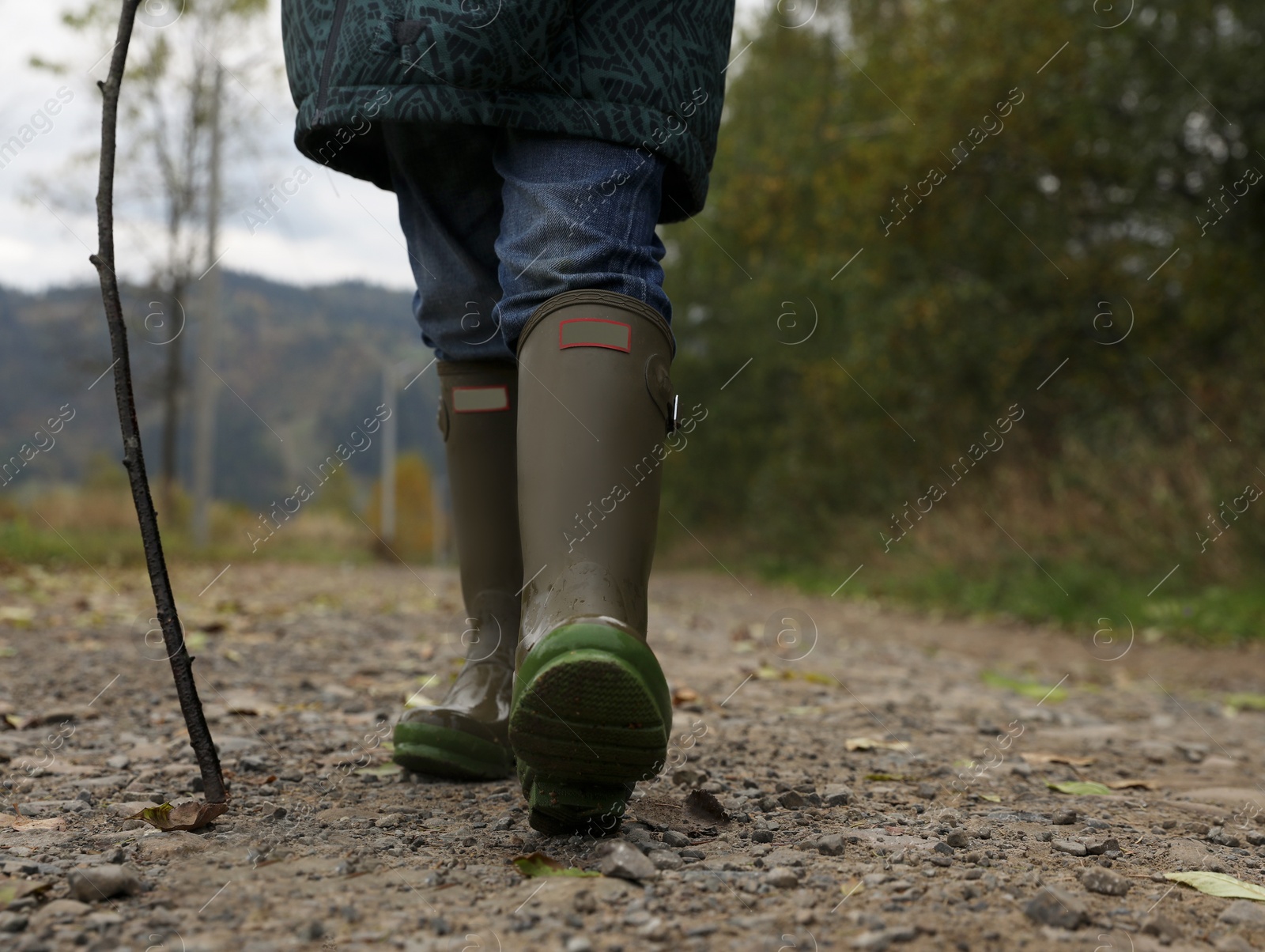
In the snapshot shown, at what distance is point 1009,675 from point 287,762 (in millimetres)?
3605

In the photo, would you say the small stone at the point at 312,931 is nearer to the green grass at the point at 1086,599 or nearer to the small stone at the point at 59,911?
the small stone at the point at 59,911

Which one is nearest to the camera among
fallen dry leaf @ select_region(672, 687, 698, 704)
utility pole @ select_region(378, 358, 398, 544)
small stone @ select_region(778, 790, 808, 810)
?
small stone @ select_region(778, 790, 808, 810)

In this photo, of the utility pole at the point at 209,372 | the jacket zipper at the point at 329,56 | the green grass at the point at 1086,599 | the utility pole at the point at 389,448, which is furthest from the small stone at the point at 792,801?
the utility pole at the point at 389,448

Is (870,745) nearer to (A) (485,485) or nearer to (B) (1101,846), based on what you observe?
(B) (1101,846)

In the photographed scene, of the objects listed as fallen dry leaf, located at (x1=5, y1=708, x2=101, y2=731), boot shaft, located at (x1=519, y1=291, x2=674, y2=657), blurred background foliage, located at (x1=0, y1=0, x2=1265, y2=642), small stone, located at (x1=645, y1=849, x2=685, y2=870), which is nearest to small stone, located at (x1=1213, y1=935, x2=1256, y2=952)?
small stone, located at (x1=645, y1=849, x2=685, y2=870)

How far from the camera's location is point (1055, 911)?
1.05 metres

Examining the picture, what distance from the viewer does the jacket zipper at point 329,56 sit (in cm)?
133

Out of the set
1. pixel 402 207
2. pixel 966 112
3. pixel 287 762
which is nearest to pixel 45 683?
pixel 287 762

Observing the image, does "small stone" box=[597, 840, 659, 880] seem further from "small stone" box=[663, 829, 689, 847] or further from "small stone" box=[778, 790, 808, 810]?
"small stone" box=[778, 790, 808, 810]

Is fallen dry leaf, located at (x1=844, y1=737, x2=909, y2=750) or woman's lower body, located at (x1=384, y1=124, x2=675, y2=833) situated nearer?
woman's lower body, located at (x1=384, y1=124, x2=675, y2=833)

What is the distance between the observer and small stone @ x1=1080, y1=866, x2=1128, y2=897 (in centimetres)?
115

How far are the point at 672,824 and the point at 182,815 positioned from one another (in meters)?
0.63

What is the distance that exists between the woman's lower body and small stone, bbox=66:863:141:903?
0.41m

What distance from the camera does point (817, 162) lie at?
11.4 m
